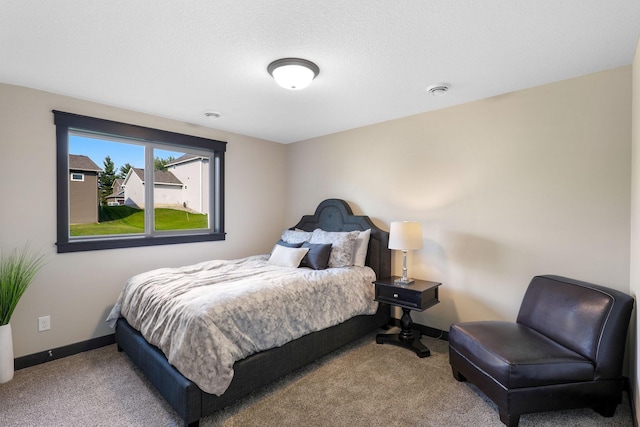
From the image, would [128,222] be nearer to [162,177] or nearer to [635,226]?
[162,177]

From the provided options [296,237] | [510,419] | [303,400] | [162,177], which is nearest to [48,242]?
[162,177]

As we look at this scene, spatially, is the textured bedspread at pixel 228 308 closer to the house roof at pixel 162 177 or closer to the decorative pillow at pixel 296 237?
→ the decorative pillow at pixel 296 237

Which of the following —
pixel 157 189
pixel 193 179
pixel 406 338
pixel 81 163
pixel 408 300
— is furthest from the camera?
pixel 193 179

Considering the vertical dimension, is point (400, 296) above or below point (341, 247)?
below

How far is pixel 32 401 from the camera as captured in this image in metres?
2.19

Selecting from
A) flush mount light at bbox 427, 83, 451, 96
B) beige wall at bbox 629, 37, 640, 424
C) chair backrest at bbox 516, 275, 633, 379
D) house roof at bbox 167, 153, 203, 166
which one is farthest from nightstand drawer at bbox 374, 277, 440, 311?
house roof at bbox 167, 153, 203, 166

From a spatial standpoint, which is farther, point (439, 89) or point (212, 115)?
point (212, 115)

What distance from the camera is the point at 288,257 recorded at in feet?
11.2

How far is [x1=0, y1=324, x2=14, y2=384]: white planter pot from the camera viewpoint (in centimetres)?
240

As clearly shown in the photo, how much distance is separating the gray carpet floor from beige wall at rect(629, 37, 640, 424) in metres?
0.30

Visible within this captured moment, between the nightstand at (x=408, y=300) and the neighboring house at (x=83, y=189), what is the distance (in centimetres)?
304

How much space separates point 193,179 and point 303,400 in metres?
2.99

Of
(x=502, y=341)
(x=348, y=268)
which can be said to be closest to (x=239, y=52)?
(x=348, y=268)

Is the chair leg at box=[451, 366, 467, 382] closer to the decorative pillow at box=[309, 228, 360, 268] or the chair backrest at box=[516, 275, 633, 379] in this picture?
the chair backrest at box=[516, 275, 633, 379]
